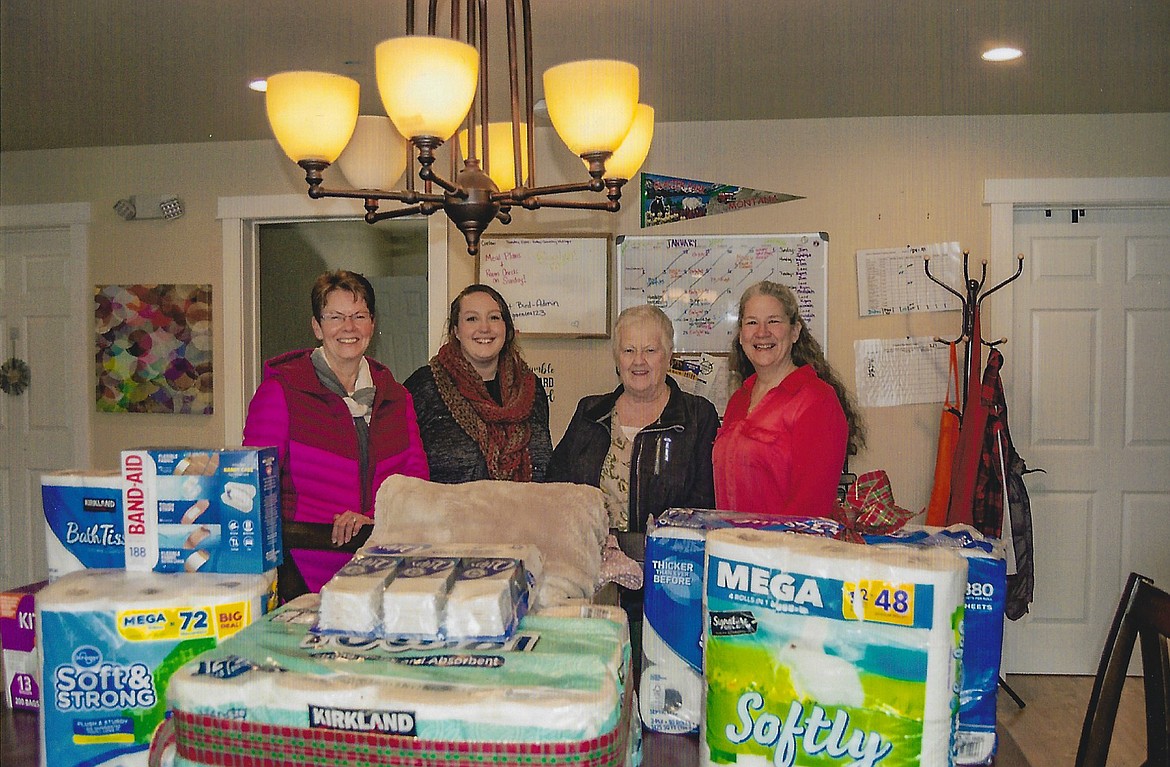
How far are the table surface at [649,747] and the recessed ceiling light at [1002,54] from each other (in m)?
2.37

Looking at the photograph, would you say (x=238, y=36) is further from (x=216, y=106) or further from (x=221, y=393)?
(x=221, y=393)

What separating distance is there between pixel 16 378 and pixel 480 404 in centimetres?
308

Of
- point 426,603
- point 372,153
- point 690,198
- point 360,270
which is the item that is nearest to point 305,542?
point 426,603

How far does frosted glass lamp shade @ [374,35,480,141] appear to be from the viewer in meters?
1.30

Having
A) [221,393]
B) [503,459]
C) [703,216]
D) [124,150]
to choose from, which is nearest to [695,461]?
[503,459]

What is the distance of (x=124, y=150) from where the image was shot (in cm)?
407

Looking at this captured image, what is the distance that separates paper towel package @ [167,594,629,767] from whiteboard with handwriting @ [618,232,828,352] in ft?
9.77

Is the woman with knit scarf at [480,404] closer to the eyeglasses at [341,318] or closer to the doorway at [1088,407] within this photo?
the eyeglasses at [341,318]

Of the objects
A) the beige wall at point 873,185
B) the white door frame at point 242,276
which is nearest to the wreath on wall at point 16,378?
the white door frame at point 242,276

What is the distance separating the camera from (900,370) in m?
3.62

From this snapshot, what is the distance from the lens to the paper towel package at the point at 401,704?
2.35ft

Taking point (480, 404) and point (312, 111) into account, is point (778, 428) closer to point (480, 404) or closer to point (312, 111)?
Result: point (480, 404)

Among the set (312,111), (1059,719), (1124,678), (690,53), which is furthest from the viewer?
(1059,719)

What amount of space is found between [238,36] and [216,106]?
81 centimetres
